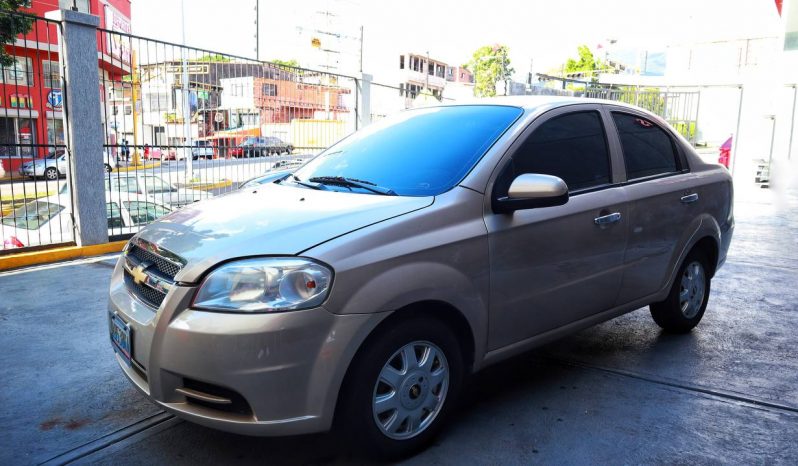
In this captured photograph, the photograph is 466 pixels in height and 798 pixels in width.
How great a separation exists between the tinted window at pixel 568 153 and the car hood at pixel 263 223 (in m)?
0.67

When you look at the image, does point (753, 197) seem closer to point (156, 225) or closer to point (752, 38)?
point (156, 225)

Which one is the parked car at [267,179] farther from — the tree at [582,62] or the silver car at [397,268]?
the tree at [582,62]

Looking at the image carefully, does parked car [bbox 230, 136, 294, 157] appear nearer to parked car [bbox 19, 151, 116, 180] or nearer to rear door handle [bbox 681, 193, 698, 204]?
parked car [bbox 19, 151, 116, 180]

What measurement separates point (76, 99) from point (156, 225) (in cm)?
471

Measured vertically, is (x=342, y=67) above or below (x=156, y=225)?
above

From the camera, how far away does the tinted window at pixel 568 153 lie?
3.35 meters

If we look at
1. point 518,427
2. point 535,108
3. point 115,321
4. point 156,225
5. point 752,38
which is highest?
point 752,38

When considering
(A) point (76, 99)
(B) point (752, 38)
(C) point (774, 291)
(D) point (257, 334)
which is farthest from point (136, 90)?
(B) point (752, 38)

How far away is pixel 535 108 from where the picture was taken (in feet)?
11.6

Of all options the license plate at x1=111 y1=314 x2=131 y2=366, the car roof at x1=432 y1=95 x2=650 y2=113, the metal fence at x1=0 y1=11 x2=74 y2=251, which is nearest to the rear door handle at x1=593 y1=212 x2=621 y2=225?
the car roof at x1=432 y1=95 x2=650 y2=113

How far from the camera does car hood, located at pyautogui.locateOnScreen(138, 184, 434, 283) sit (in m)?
2.55

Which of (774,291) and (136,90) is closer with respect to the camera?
(774,291)

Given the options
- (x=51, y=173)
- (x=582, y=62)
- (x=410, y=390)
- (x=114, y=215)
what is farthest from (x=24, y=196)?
(x=582, y=62)

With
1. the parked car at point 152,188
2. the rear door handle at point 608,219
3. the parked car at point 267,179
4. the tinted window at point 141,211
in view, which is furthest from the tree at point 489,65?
the rear door handle at point 608,219
